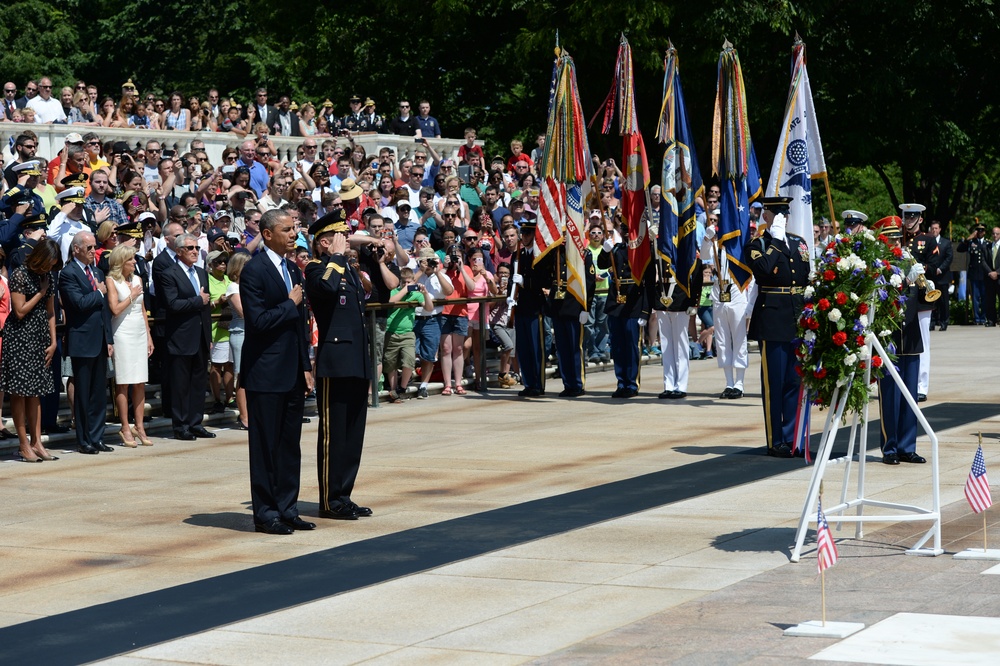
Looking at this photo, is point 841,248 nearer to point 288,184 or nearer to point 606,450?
point 606,450

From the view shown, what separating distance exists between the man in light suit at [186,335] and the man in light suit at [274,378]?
499 centimetres

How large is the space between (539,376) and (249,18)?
3566cm

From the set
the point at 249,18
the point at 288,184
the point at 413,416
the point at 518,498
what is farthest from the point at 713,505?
the point at 249,18

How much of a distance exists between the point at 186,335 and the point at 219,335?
3.04 feet

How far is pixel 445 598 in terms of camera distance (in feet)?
26.9

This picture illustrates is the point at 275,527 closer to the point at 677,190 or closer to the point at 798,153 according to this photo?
the point at 798,153

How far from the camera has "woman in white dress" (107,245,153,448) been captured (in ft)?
48.6

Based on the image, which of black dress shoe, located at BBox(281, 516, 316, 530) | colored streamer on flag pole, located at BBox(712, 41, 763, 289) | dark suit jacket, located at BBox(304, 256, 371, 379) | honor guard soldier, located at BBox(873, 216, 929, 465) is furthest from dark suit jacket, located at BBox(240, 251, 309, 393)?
colored streamer on flag pole, located at BBox(712, 41, 763, 289)

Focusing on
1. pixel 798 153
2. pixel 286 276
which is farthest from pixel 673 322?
pixel 286 276

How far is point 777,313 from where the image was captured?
44.5ft

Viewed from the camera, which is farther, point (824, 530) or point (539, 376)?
point (539, 376)

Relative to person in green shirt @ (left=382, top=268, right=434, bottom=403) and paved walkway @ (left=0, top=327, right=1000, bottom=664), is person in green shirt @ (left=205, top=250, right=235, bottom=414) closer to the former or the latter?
paved walkway @ (left=0, top=327, right=1000, bottom=664)

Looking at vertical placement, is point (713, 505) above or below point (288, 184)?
below

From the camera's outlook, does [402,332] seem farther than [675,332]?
No
